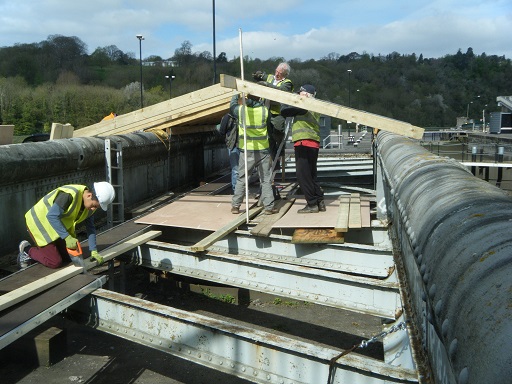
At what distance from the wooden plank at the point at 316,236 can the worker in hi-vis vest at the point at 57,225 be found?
7.31 feet

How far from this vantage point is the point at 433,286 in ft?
6.82

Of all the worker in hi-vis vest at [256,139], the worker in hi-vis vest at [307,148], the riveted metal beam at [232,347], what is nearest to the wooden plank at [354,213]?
the worker in hi-vis vest at [307,148]

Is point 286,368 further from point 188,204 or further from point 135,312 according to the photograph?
point 188,204

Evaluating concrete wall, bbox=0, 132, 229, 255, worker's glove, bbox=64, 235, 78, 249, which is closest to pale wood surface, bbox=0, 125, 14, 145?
concrete wall, bbox=0, 132, 229, 255

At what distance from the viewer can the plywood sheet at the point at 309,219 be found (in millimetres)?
6980

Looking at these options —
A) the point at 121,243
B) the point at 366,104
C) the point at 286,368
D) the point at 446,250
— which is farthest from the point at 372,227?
the point at 366,104

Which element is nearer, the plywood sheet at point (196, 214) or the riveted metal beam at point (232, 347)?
the riveted metal beam at point (232, 347)

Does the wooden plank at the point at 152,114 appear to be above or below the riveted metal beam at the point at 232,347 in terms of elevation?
above

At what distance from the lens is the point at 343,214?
7.49m

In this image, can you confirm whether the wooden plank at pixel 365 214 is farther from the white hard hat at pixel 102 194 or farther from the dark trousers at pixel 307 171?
the white hard hat at pixel 102 194

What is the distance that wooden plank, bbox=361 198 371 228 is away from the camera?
7.04 meters

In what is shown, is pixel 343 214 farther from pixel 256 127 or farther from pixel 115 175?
pixel 115 175

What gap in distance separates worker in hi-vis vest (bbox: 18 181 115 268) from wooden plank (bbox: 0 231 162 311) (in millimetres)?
198

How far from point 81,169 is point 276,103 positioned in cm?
316
